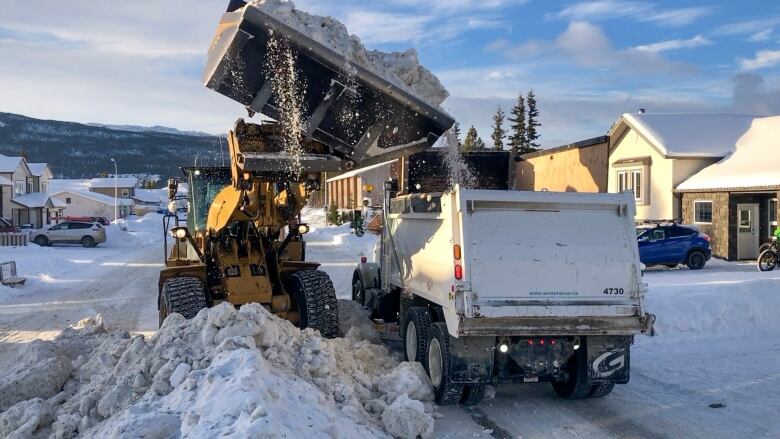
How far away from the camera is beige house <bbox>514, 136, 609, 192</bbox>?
8.92m

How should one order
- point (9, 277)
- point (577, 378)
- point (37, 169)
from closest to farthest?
point (577, 378) → point (9, 277) → point (37, 169)

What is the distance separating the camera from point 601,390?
7465 mm

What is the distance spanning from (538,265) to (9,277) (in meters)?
16.6

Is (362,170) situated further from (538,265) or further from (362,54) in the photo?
(538,265)

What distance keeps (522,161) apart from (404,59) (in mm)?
3727

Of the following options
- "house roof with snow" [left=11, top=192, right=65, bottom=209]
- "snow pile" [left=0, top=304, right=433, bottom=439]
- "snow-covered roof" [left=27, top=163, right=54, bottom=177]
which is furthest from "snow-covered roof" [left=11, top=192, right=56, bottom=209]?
"snow pile" [left=0, top=304, right=433, bottom=439]

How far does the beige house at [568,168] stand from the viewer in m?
8.92

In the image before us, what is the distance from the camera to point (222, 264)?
9.49 meters

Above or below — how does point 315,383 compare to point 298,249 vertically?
below

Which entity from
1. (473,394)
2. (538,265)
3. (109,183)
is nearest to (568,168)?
(538,265)

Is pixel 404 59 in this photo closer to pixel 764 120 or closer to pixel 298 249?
pixel 298 249

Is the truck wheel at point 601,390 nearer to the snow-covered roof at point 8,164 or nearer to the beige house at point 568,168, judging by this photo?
the beige house at point 568,168

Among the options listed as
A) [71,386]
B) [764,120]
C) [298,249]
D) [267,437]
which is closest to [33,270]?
[298,249]

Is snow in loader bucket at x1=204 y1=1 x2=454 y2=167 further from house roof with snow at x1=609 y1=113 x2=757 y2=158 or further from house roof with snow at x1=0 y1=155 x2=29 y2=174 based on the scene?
house roof with snow at x1=0 y1=155 x2=29 y2=174
